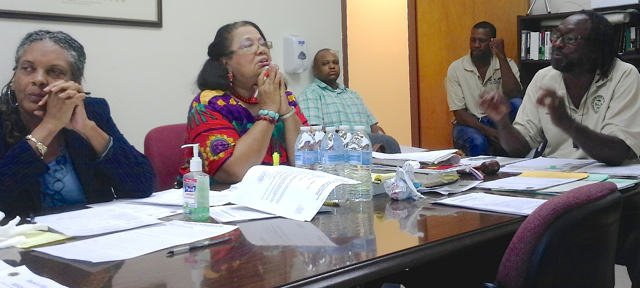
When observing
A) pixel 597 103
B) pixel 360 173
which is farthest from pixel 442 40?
pixel 360 173

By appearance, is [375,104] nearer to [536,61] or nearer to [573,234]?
[536,61]

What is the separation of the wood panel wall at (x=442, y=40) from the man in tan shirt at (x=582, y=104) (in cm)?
248

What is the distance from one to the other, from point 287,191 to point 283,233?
229 mm

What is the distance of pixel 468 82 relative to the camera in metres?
4.54

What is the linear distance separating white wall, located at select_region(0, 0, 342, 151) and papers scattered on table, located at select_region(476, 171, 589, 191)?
4.98 feet

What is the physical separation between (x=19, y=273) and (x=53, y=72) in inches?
36.4

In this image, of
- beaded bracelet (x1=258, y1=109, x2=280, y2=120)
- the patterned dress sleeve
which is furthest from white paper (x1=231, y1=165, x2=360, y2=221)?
beaded bracelet (x1=258, y1=109, x2=280, y2=120)

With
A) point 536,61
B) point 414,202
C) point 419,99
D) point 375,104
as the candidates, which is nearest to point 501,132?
point 414,202

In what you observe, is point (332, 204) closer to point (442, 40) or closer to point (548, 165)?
point (548, 165)

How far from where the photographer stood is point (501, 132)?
2369mm

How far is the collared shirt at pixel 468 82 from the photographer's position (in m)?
4.50

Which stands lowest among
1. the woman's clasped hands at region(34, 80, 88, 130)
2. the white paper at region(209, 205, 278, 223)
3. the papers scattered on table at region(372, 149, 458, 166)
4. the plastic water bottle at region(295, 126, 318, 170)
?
the white paper at region(209, 205, 278, 223)

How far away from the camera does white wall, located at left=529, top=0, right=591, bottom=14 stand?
459 cm

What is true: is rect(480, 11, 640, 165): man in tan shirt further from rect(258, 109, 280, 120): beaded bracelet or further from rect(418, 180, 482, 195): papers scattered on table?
rect(258, 109, 280, 120): beaded bracelet
